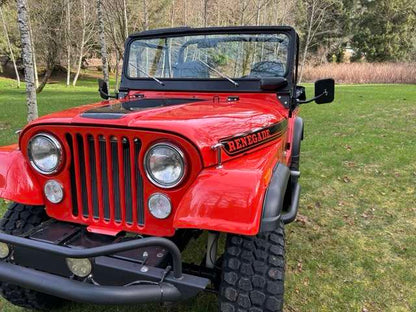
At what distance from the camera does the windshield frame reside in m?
3.18

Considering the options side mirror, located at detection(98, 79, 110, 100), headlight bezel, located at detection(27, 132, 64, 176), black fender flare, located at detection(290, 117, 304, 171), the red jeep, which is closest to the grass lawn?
black fender flare, located at detection(290, 117, 304, 171)

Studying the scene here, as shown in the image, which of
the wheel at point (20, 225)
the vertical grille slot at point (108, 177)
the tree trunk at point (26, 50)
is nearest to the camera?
the vertical grille slot at point (108, 177)

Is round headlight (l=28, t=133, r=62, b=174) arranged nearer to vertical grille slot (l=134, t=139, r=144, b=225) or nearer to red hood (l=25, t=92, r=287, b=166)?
red hood (l=25, t=92, r=287, b=166)

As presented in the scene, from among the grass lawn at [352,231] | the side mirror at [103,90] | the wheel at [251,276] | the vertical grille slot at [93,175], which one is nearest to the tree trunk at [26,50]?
the grass lawn at [352,231]

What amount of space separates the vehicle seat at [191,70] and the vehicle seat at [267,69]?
408 mm

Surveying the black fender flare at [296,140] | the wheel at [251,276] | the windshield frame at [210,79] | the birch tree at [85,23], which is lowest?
the wheel at [251,276]

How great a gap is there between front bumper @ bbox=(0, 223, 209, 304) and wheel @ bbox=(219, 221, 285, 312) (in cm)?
19

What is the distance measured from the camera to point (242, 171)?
6.35 ft

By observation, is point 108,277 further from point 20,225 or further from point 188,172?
point 20,225

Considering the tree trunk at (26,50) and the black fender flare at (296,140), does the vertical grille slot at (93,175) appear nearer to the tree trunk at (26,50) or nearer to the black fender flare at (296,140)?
the black fender flare at (296,140)

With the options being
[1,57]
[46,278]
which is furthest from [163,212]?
[1,57]

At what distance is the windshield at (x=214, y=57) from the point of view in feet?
10.8

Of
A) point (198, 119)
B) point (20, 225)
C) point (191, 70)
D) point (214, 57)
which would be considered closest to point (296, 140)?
point (214, 57)

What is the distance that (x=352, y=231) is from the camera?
387 cm
